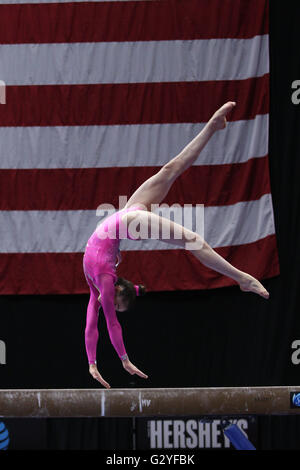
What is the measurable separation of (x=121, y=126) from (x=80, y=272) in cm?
146

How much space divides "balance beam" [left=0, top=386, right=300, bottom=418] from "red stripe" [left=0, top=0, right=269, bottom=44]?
3639mm

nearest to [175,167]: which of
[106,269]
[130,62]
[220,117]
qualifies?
[220,117]

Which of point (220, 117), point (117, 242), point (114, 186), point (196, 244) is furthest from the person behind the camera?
point (114, 186)

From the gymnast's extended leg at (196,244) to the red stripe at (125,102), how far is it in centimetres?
275

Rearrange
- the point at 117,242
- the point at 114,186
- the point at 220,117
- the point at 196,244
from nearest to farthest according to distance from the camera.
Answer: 1. the point at 196,244
2. the point at 220,117
3. the point at 117,242
4. the point at 114,186

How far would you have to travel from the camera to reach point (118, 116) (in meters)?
6.76

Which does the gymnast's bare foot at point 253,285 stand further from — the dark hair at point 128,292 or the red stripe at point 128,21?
the red stripe at point 128,21

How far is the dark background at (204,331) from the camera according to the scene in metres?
6.67

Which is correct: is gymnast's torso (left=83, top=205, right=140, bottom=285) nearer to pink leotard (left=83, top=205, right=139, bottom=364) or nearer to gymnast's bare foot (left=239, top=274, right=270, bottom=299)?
pink leotard (left=83, top=205, right=139, bottom=364)

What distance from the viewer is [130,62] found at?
6777 millimetres

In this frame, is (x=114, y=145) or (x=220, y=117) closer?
(x=220, y=117)

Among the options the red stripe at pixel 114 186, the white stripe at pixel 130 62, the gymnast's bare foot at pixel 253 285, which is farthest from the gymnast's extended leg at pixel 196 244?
the white stripe at pixel 130 62

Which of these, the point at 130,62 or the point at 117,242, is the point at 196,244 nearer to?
the point at 117,242

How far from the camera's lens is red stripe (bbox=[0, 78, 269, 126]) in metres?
6.71
